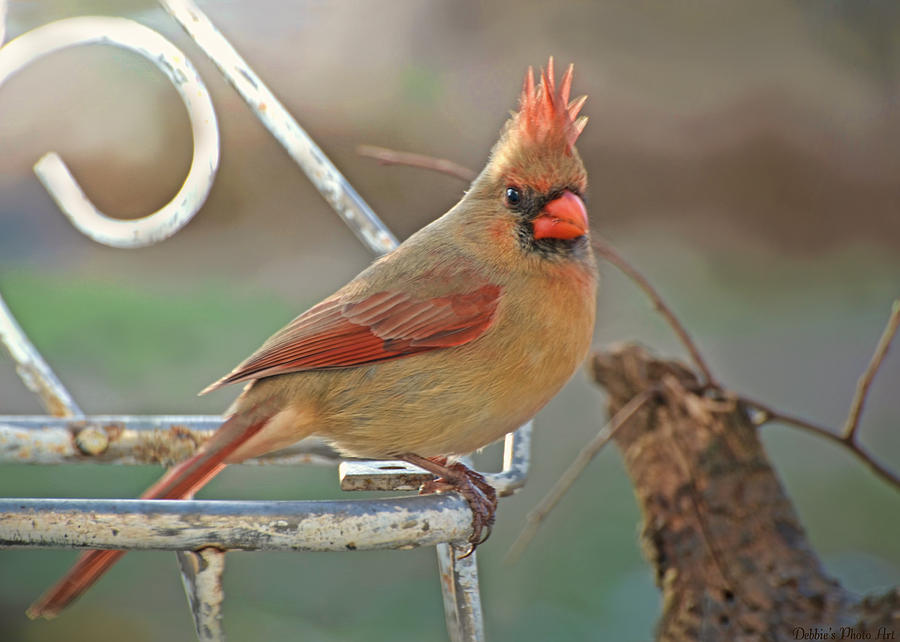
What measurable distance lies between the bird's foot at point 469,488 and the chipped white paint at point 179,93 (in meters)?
0.63

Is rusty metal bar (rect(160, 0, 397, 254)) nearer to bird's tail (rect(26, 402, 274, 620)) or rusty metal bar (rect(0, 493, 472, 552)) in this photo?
bird's tail (rect(26, 402, 274, 620))

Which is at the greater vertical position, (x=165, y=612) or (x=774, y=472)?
(x=774, y=472)

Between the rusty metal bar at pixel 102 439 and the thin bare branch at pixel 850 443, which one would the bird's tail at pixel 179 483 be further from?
the thin bare branch at pixel 850 443

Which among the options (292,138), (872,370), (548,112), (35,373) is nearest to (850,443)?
(872,370)

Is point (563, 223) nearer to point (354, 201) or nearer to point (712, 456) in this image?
point (354, 201)

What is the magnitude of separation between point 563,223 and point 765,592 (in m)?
0.90

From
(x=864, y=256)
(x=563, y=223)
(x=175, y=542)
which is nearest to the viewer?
(x=175, y=542)

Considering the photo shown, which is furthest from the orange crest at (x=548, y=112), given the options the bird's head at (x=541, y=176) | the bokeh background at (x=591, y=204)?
the bokeh background at (x=591, y=204)

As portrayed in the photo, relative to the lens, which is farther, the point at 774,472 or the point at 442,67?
the point at 442,67

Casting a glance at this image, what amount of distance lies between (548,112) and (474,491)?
24.3 inches

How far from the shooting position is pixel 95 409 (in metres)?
3.61

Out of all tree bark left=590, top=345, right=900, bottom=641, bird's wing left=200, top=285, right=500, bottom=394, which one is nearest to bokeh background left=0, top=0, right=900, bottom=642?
tree bark left=590, top=345, right=900, bottom=641

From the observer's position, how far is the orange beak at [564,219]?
1.67m

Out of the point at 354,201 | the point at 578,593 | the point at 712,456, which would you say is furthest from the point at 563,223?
the point at 578,593
